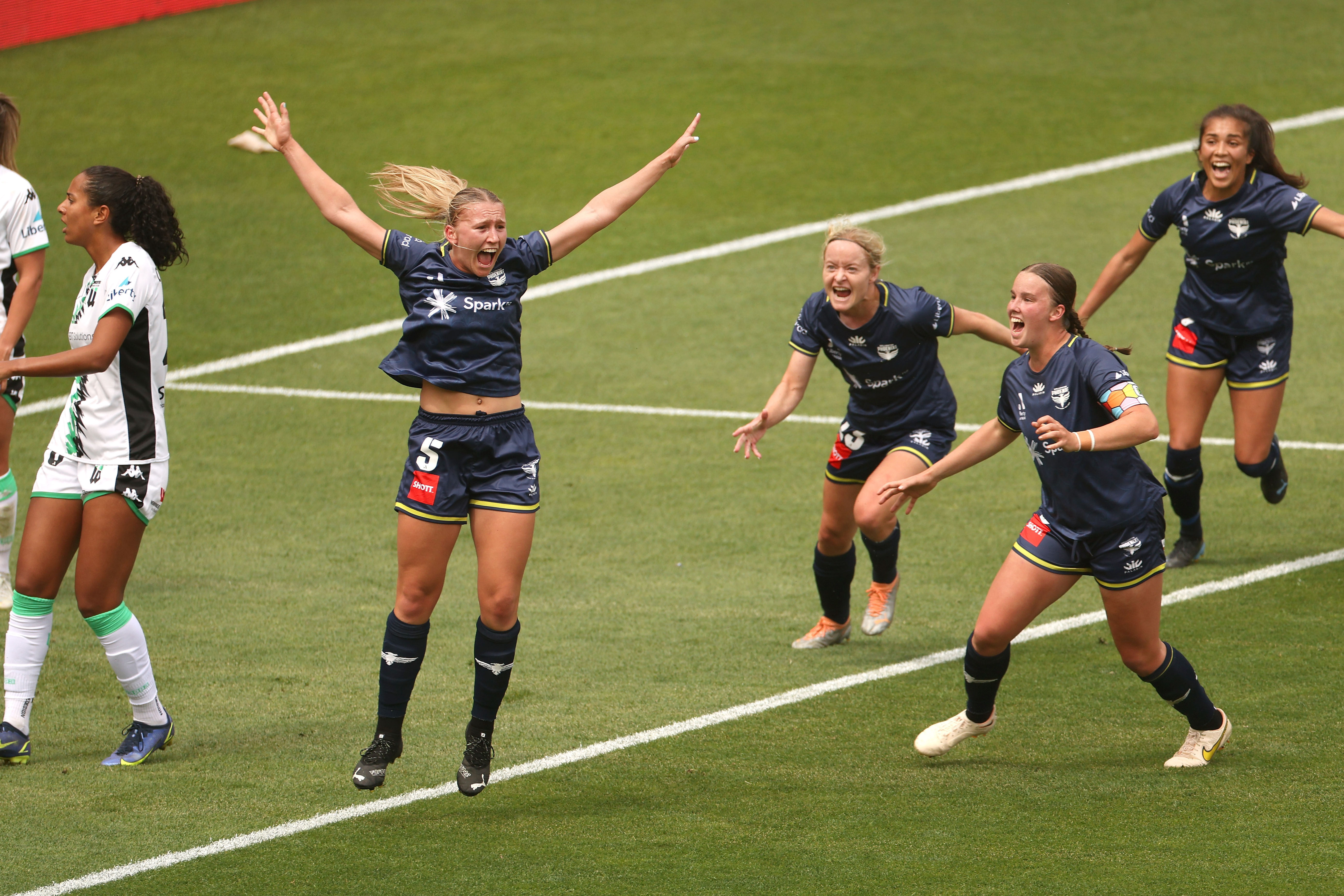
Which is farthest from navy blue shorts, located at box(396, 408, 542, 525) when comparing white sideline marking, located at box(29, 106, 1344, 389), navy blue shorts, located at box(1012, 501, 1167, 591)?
white sideline marking, located at box(29, 106, 1344, 389)

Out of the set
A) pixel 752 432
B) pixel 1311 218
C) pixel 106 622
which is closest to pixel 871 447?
pixel 752 432

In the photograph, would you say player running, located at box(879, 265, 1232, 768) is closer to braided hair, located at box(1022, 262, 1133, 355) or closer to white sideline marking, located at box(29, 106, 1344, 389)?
braided hair, located at box(1022, 262, 1133, 355)

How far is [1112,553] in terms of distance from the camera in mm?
6312

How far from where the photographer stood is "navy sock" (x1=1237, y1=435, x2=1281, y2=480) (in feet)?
30.8

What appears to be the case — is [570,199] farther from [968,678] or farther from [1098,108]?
[968,678]

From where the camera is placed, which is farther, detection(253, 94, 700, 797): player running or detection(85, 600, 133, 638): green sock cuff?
detection(85, 600, 133, 638): green sock cuff

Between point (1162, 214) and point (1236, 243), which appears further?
point (1162, 214)

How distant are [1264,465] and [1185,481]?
455 millimetres

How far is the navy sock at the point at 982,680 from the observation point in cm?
659

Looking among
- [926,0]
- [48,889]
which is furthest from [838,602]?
[926,0]

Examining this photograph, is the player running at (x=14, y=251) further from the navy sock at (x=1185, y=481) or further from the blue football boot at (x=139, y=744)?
the navy sock at (x=1185, y=481)

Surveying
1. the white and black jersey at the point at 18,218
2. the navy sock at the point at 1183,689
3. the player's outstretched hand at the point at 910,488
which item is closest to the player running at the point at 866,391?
the player's outstretched hand at the point at 910,488

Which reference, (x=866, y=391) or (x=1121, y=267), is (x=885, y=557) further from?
(x=1121, y=267)

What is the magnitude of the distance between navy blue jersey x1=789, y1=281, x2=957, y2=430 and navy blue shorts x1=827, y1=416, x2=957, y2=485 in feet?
0.15
